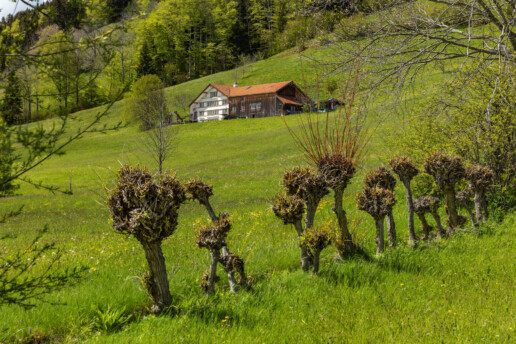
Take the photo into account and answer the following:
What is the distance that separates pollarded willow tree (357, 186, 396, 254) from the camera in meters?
4.92

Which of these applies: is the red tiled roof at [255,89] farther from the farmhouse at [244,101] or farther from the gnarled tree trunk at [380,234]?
the gnarled tree trunk at [380,234]

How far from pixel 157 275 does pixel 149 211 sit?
2.69ft

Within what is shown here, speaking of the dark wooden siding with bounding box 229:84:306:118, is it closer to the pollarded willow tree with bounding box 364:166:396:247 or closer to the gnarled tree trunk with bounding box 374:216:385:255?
the pollarded willow tree with bounding box 364:166:396:247

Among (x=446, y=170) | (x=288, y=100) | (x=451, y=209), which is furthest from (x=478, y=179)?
(x=288, y=100)

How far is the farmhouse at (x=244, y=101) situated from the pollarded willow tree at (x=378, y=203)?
5540 centimetres

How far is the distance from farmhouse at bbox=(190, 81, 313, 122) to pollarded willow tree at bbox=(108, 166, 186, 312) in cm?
5698

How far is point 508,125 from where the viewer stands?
7207 millimetres

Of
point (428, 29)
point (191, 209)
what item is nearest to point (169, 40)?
point (191, 209)

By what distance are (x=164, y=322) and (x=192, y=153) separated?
3605cm

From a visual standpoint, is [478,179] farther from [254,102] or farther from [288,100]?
[254,102]

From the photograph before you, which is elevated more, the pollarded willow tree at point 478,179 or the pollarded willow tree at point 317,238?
the pollarded willow tree at point 478,179

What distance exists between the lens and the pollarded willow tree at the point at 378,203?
4922 millimetres

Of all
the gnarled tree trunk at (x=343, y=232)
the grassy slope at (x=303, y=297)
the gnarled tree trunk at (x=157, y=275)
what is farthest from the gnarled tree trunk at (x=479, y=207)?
the gnarled tree trunk at (x=157, y=275)

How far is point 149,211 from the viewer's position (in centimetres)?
347
